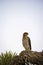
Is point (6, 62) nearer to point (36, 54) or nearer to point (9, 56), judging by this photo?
point (9, 56)

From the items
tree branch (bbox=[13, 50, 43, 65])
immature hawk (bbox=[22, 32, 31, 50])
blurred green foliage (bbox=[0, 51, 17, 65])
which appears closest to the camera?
tree branch (bbox=[13, 50, 43, 65])

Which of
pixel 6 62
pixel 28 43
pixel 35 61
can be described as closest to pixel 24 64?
pixel 35 61

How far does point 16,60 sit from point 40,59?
1.61 ft

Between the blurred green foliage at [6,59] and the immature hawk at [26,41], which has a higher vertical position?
the immature hawk at [26,41]

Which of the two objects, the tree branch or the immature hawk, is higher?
the immature hawk

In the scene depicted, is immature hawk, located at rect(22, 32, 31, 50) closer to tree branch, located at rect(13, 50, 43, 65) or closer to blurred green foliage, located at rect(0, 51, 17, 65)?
blurred green foliage, located at rect(0, 51, 17, 65)

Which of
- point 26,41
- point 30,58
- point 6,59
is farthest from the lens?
point 26,41

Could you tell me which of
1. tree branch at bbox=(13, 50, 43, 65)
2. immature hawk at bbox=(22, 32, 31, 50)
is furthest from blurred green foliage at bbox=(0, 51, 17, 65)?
tree branch at bbox=(13, 50, 43, 65)

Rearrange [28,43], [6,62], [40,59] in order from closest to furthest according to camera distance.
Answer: [40,59] < [6,62] < [28,43]

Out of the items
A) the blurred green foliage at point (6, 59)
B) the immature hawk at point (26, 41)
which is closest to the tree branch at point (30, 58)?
the blurred green foliage at point (6, 59)

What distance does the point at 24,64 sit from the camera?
2.82 metres

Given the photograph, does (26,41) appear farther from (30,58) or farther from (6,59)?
(30,58)

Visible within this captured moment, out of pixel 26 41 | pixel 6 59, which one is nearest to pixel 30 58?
pixel 6 59

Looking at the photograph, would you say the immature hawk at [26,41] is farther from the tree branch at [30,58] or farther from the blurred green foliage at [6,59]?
the tree branch at [30,58]
